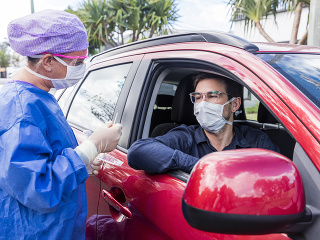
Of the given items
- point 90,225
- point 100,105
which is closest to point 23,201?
point 90,225

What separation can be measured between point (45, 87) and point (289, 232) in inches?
47.5

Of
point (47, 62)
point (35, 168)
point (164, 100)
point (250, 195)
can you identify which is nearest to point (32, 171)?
point (35, 168)

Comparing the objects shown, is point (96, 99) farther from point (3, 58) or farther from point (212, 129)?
point (3, 58)

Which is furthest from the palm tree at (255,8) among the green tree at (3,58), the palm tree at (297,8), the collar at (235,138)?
the green tree at (3,58)

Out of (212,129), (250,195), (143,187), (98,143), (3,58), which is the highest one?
(250,195)

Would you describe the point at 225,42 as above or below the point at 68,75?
above

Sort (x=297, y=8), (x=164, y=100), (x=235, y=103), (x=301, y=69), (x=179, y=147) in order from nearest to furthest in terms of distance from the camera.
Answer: (x=301, y=69)
(x=179, y=147)
(x=235, y=103)
(x=164, y=100)
(x=297, y=8)

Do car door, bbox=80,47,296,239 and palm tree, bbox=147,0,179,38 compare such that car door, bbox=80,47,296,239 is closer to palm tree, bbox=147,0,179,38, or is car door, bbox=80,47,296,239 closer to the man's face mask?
the man's face mask

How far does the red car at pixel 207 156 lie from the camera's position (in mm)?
975

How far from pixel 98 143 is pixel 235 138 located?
3.44ft

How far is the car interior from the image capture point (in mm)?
2664

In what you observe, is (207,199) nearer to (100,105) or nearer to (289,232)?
(289,232)

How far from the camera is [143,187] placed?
5.69 ft

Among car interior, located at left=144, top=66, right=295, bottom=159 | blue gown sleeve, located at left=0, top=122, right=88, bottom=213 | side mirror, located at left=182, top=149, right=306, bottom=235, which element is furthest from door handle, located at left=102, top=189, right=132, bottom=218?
side mirror, located at left=182, top=149, right=306, bottom=235
